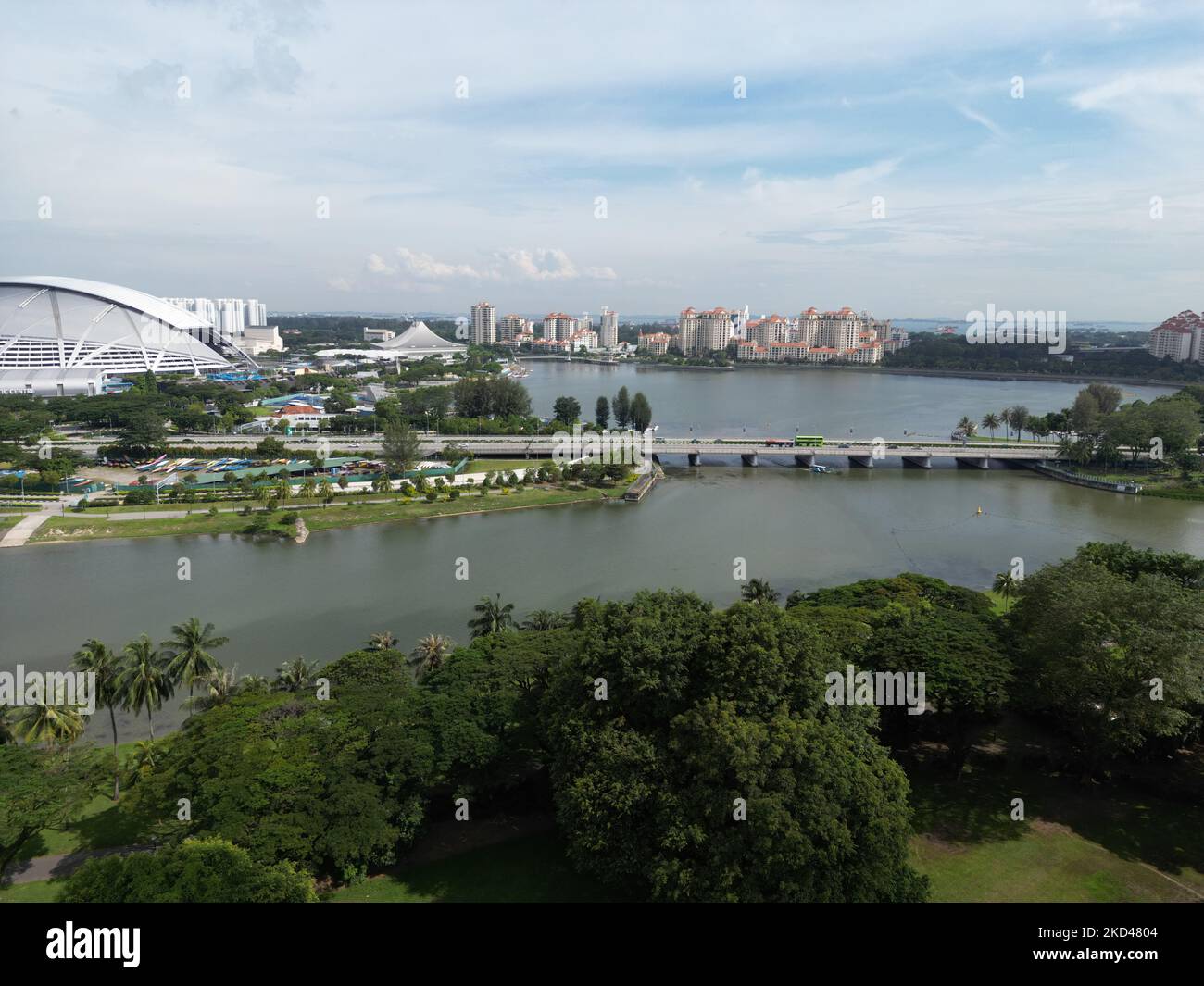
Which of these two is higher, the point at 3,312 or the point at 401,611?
the point at 3,312

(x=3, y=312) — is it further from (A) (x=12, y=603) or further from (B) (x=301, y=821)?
(B) (x=301, y=821)

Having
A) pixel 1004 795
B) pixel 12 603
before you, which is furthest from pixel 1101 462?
pixel 12 603

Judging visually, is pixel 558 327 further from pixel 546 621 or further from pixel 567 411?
pixel 546 621

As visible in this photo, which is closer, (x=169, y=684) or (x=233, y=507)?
(x=169, y=684)

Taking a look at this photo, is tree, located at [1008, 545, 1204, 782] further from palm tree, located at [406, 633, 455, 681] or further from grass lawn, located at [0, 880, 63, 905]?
grass lawn, located at [0, 880, 63, 905]

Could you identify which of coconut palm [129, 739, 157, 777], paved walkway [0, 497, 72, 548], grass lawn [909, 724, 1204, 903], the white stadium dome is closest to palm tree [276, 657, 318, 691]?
coconut palm [129, 739, 157, 777]

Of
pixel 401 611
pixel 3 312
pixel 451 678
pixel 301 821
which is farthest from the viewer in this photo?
pixel 3 312

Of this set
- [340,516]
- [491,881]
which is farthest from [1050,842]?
[340,516]
